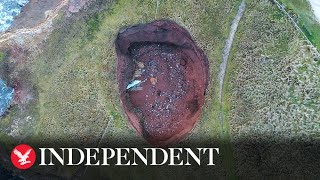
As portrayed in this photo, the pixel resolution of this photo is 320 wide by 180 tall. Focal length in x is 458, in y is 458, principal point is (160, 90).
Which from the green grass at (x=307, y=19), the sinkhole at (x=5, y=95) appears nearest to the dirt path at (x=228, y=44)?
the green grass at (x=307, y=19)

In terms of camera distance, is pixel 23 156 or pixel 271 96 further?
pixel 23 156

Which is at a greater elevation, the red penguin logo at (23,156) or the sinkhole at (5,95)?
the sinkhole at (5,95)

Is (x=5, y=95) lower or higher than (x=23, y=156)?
higher

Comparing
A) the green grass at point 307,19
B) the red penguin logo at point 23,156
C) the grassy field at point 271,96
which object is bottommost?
the red penguin logo at point 23,156

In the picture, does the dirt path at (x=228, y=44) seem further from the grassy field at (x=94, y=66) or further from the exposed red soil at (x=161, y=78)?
the exposed red soil at (x=161, y=78)

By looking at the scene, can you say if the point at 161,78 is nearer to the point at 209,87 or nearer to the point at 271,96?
the point at 209,87

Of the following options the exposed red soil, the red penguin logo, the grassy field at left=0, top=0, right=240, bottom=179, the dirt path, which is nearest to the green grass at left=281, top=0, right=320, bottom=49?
the dirt path

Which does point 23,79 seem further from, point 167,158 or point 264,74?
point 264,74

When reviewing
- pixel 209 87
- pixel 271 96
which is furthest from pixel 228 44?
pixel 271 96

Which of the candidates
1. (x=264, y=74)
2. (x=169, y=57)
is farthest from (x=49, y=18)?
(x=264, y=74)
